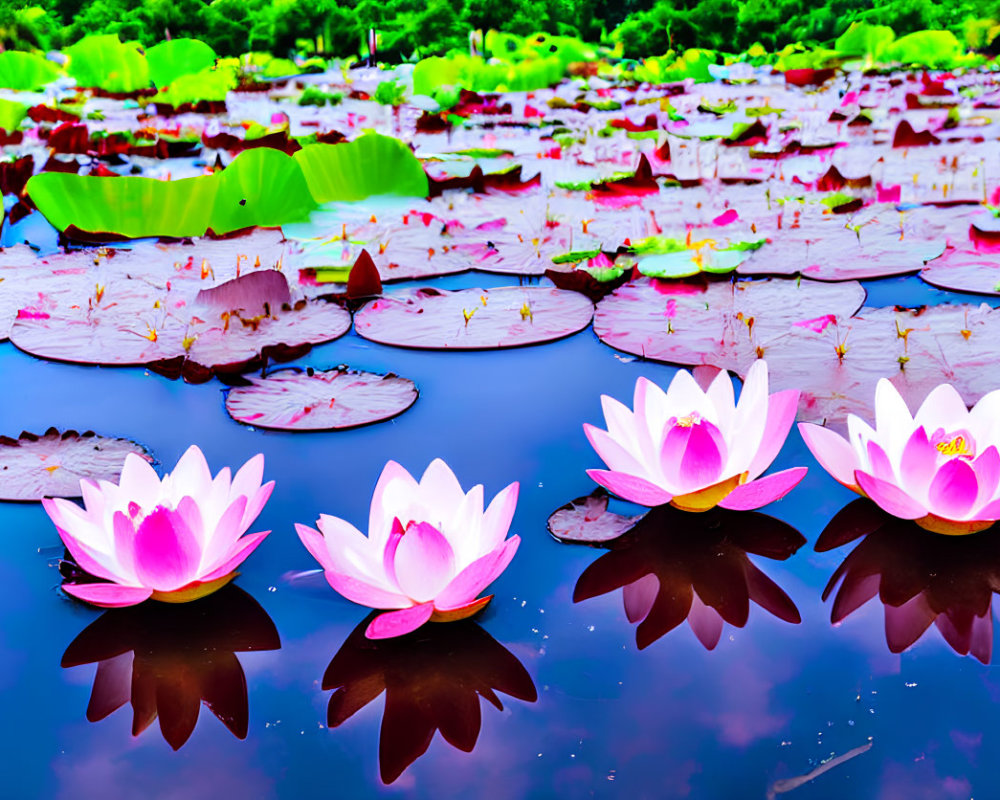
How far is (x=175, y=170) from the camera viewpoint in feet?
10.1

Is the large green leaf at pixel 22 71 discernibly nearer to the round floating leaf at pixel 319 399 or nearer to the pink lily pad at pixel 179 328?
the pink lily pad at pixel 179 328

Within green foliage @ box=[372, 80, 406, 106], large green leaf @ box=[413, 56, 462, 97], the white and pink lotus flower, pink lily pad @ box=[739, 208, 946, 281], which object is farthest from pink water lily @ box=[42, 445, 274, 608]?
large green leaf @ box=[413, 56, 462, 97]

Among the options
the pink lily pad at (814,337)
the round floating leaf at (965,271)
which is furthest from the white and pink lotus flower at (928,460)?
the round floating leaf at (965,271)

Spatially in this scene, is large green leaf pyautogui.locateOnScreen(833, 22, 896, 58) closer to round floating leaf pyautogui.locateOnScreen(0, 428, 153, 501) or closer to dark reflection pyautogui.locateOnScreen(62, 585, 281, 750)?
round floating leaf pyautogui.locateOnScreen(0, 428, 153, 501)

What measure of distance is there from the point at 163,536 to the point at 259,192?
1.62m

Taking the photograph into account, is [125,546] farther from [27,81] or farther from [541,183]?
[27,81]

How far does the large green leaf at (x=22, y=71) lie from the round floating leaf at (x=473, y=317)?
535 centimetres

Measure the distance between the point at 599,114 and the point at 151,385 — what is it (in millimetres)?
3803

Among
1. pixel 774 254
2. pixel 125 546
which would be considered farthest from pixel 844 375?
pixel 125 546

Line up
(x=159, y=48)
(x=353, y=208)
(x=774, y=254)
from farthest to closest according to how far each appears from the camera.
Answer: (x=159, y=48)
(x=353, y=208)
(x=774, y=254)

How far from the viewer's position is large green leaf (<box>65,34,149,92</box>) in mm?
6129

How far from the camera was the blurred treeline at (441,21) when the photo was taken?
27.4 ft

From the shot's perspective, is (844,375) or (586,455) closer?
(586,455)

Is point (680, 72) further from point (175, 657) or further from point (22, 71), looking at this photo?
point (175, 657)
